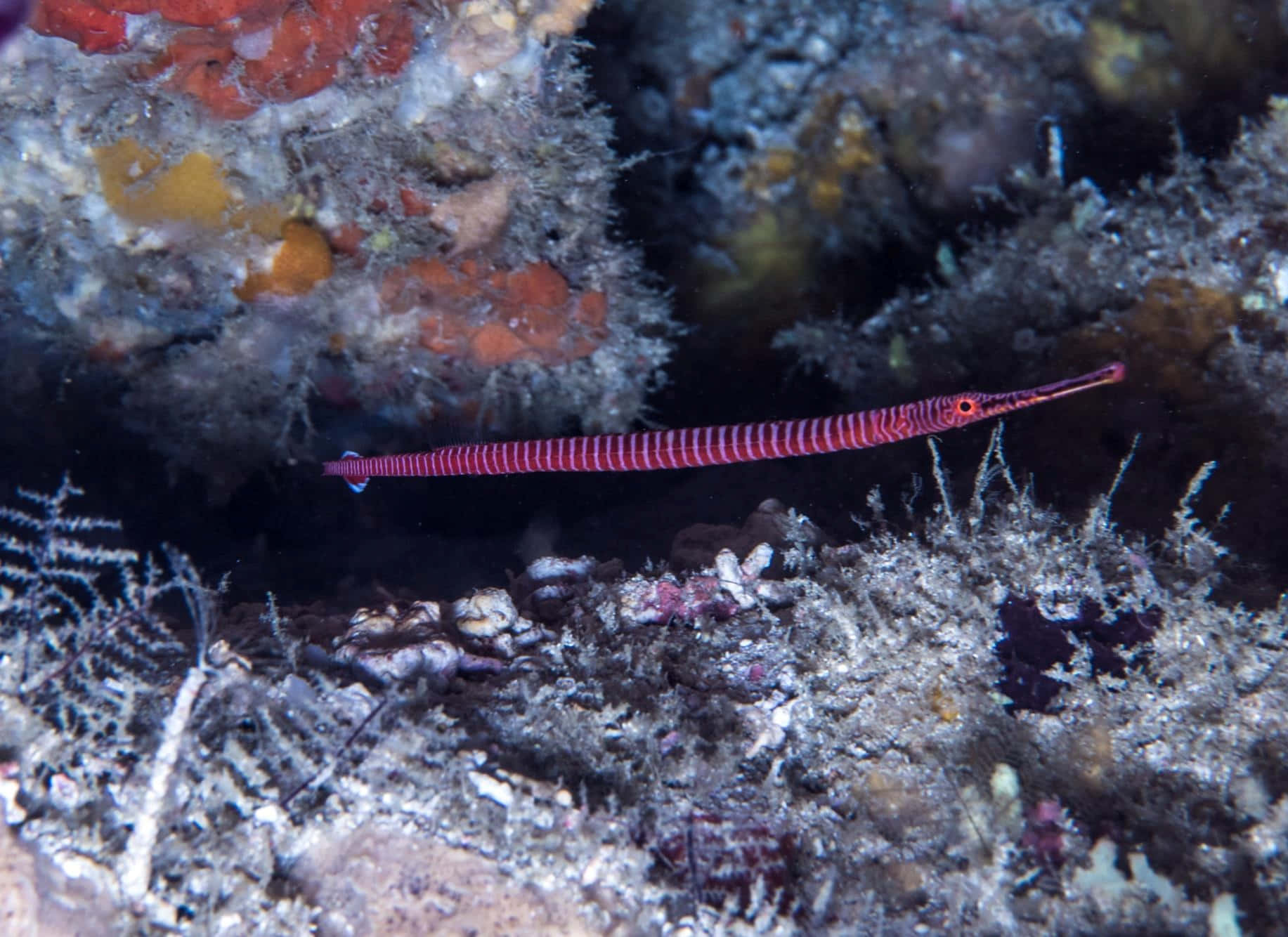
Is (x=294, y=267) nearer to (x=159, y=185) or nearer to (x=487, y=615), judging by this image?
(x=159, y=185)

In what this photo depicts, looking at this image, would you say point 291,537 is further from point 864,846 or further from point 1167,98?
point 1167,98

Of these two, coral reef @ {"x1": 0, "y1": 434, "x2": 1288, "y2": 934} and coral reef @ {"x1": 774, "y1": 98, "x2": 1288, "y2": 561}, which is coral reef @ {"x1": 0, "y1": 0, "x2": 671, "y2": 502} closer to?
coral reef @ {"x1": 0, "y1": 434, "x2": 1288, "y2": 934}

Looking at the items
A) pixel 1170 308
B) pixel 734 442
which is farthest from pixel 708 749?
pixel 1170 308

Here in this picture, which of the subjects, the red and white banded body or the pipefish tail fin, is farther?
the pipefish tail fin

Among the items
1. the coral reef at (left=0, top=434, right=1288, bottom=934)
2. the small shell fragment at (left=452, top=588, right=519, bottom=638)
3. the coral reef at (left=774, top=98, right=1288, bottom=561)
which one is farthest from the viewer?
the coral reef at (left=774, top=98, right=1288, bottom=561)

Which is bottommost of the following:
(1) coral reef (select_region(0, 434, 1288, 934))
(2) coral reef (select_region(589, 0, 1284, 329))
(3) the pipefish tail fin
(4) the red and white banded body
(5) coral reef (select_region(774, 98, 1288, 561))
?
(1) coral reef (select_region(0, 434, 1288, 934))

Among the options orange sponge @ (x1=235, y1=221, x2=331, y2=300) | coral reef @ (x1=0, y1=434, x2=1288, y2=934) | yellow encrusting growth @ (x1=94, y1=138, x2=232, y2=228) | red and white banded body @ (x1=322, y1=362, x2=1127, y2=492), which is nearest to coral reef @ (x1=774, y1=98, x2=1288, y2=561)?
red and white banded body @ (x1=322, y1=362, x2=1127, y2=492)

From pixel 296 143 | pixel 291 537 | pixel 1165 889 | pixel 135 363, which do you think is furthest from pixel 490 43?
pixel 1165 889
